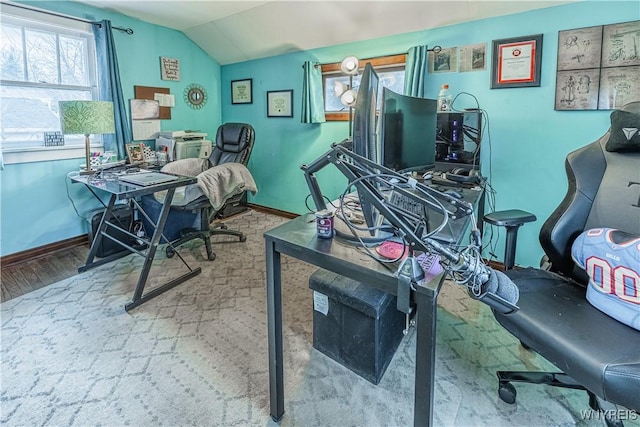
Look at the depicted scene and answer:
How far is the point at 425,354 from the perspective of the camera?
3.03 feet

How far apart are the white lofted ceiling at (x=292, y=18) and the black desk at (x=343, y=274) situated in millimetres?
1991

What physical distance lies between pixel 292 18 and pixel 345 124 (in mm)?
1091

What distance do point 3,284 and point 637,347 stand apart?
3.52m

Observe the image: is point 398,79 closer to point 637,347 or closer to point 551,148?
point 551,148

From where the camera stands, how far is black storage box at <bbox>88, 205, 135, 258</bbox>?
294 centimetres

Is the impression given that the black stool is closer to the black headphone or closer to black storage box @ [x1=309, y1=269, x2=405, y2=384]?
black storage box @ [x1=309, y1=269, x2=405, y2=384]

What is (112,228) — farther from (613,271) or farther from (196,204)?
(613,271)

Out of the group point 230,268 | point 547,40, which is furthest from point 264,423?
point 547,40

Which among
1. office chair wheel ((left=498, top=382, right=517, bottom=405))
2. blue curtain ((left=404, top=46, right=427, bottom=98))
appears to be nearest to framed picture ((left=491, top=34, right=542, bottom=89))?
blue curtain ((left=404, top=46, right=427, bottom=98))

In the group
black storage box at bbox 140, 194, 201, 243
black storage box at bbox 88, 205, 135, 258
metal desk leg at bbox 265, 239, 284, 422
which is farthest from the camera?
black storage box at bbox 140, 194, 201, 243

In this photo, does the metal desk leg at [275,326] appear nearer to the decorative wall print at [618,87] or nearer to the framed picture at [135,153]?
the decorative wall print at [618,87]

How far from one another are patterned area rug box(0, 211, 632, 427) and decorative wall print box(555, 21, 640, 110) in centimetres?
153

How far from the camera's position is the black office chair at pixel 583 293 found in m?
1.02

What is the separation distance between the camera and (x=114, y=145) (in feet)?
11.0
